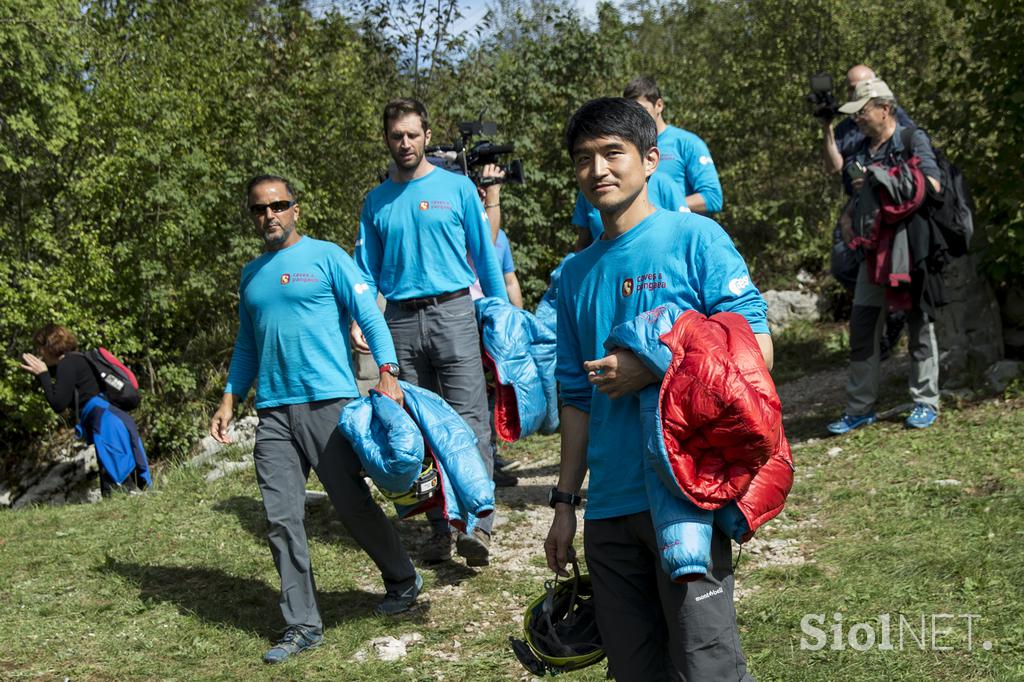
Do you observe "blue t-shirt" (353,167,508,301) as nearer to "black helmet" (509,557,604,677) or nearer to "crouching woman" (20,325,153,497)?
"black helmet" (509,557,604,677)

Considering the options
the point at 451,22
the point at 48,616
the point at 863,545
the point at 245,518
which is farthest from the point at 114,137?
the point at 863,545

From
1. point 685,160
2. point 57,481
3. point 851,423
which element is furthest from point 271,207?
point 57,481

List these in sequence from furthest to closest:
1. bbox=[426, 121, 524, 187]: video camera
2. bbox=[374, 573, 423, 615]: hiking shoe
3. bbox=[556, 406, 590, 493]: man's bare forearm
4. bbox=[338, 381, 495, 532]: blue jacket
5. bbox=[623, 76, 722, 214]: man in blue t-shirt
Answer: bbox=[426, 121, 524, 187]: video camera
bbox=[623, 76, 722, 214]: man in blue t-shirt
bbox=[374, 573, 423, 615]: hiking shoe
bbox=[338, 381, 495, 532]: blue jacket
bbox=[556, 406, 590, 493]: man's bare forearm

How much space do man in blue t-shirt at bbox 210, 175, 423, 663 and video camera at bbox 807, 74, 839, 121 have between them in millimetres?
4020

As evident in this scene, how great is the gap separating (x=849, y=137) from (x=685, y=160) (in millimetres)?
1866

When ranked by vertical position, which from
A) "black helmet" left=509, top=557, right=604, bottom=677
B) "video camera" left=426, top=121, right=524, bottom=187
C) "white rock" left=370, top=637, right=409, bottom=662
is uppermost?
"video camera" left=426, top=121, right=524, bottom=187

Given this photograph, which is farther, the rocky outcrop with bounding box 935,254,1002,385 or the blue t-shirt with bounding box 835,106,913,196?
the rocky outcrop with bounding box 935,254,1002,385

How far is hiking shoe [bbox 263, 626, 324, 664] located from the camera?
4680 mm

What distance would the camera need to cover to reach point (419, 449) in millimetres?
4703

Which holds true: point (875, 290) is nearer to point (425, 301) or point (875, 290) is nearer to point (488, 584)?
point (425, 301)

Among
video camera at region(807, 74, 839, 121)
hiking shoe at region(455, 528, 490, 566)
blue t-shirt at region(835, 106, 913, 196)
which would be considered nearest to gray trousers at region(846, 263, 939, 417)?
blue t-shirt at region(835, 106, 913, 196)

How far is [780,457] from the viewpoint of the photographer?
8.91 ft

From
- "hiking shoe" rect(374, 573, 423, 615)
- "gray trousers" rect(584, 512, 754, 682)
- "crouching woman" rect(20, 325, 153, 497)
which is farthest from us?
"crouching woman" rect(20, 325, 153, 497)

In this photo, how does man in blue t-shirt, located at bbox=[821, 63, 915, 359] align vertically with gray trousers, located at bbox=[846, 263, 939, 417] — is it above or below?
above
